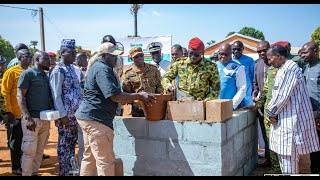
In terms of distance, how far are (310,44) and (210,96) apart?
5.79 feet

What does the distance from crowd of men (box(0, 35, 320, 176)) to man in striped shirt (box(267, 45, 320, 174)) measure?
1 centimetres

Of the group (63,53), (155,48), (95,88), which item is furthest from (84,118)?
(155,48)

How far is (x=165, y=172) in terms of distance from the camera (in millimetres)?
3691

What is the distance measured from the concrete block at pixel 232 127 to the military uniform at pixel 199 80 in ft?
1.44

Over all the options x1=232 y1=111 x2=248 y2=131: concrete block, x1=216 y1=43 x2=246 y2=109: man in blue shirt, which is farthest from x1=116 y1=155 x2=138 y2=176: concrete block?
x1=216 y1=43 x2=246 y2=109: man in blue shirt

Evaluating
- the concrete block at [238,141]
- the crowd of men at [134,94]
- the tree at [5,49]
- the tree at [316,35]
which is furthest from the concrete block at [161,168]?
the tree at [5,49]

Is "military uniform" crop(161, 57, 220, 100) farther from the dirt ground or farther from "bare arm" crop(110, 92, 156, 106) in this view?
the dirt ground

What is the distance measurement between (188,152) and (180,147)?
0.11 metres

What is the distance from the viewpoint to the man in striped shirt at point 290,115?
12.2 feet

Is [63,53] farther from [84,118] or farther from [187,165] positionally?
[187,165]

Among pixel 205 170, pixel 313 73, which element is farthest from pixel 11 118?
pixel 313 73

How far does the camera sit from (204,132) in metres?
3.43

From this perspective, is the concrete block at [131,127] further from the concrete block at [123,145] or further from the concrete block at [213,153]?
the concrete block at [213,153]

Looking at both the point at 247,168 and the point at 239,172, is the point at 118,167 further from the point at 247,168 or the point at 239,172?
the point at 247,168
